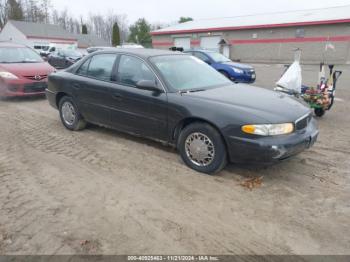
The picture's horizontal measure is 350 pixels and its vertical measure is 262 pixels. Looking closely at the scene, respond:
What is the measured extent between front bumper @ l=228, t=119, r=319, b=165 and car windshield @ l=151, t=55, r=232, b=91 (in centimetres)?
126

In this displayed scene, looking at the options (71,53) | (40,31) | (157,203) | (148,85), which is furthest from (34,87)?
(40,31)

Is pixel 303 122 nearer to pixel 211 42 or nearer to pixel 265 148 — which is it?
pixel 265 148

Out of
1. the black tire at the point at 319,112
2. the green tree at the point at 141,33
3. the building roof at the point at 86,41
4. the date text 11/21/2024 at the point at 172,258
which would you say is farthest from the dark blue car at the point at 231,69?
the building roof at the point at 86,41

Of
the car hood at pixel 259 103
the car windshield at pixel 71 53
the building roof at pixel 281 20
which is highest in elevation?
the building roof at pixel 281 20

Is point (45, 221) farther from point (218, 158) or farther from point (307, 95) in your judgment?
point (307, 95)

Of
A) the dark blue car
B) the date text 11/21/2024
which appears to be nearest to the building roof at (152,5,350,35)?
the dark blue car

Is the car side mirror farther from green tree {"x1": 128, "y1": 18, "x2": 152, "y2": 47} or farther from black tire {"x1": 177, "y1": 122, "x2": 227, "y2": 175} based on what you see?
green tree {"x1": 128, "y1": 18, "x2": 152, "y2": 47}

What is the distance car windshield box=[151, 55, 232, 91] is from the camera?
4.54 m

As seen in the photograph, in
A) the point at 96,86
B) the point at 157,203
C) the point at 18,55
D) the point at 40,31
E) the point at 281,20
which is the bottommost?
the point at 157,203

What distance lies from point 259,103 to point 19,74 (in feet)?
23.9

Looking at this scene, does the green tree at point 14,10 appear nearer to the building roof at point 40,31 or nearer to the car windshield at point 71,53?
the building roof at point 40,31

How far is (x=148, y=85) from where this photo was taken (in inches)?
170

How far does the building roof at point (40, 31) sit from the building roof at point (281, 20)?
25923 mm

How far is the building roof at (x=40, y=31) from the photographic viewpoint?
5238 cm
